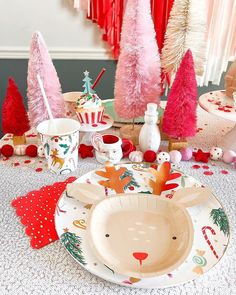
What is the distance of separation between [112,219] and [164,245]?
9cm

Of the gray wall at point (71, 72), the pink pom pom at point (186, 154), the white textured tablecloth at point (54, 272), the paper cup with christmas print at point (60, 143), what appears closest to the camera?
the white textured tablecloth at point (54, 272)

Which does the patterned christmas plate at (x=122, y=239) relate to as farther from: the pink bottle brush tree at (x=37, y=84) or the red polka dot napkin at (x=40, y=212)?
the pink bottle brush tree at (x=37, y=84)

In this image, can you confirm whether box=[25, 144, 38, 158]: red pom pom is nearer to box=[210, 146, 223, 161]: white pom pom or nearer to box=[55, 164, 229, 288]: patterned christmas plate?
box=[55, 164, 229, 288]: patterned christmas plate

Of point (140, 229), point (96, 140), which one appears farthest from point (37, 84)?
point (140, 229)

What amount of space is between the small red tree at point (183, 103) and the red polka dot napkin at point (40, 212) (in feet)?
0.89

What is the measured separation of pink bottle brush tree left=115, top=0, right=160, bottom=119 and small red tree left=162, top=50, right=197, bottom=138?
0.20ft

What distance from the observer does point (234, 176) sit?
2.34 feet

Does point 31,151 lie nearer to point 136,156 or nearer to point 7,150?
point 7,150

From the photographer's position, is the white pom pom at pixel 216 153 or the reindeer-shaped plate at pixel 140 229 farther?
the white pom pom at pixel 216 153

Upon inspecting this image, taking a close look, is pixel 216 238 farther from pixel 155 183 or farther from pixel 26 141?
pixel 26 141

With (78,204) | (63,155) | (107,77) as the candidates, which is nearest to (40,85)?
(63,155)

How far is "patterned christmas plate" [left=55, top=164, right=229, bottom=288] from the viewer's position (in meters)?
0.45

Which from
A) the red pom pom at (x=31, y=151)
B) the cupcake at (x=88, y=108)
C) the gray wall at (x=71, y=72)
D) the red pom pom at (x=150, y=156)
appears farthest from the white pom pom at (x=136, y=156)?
the gray wall at (x=71, y=72)

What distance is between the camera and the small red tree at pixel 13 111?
29.3 inches
